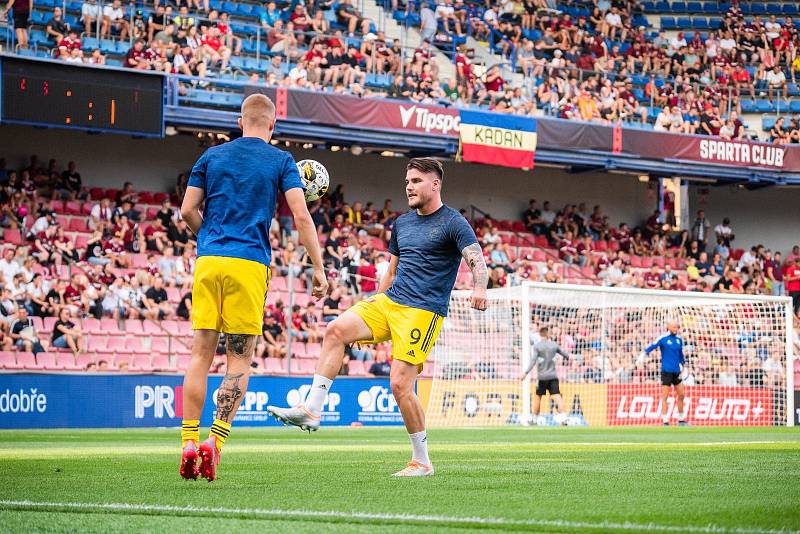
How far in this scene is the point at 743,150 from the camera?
34656 millimetres

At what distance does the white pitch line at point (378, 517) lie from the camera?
16.1 feet

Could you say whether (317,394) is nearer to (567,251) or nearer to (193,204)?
A: (193,204)

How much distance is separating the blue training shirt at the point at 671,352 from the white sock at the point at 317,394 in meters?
16.6

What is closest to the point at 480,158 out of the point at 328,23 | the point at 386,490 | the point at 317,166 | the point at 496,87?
the point at 496,87

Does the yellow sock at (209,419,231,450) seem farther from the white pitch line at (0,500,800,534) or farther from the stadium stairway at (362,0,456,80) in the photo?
the stadium stairway at (362,0,456,80)

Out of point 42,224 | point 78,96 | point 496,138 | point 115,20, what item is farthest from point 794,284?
point 42,224

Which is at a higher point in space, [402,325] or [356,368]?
[402,325]

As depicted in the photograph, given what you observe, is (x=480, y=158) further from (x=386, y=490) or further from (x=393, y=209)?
(x=386, y=490)

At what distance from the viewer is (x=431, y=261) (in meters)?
8.13

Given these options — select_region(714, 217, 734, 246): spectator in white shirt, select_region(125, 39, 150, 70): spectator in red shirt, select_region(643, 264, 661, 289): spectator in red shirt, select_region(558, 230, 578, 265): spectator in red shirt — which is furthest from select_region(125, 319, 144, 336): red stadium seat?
select_region(714, 217, 734, 246): spectator in white shirt

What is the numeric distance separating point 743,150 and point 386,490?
30004mm

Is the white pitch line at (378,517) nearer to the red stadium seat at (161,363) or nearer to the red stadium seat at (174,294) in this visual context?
the red stadium seat at (161,363)

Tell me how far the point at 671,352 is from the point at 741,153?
12852mm

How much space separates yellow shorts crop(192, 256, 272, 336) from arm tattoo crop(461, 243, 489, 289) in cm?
151
